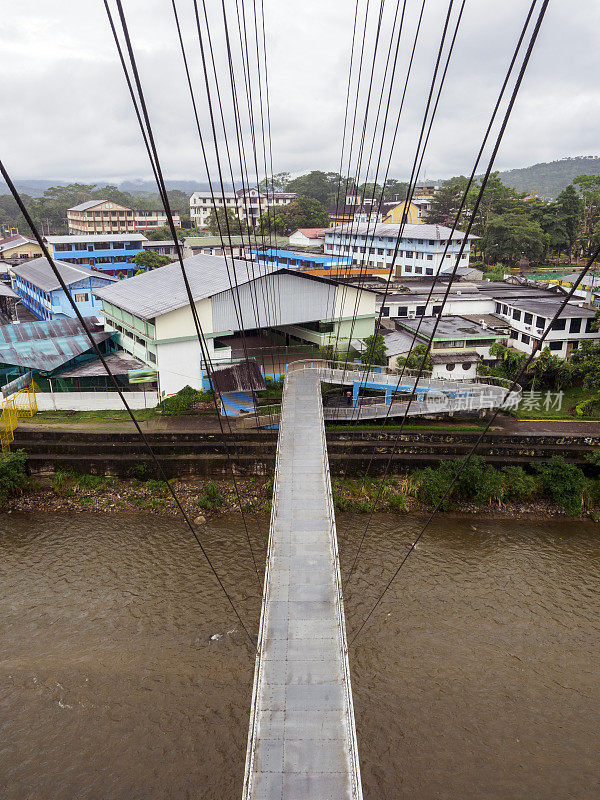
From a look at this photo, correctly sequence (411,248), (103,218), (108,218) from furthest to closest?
(108,218) → (103,218) → (411,248)

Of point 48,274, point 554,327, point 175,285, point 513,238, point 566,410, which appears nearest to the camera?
point 566,410


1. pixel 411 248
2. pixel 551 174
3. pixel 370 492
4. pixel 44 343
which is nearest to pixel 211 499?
pixel 370 492

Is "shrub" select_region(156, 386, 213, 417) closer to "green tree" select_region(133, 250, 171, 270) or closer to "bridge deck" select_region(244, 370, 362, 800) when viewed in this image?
"bridge deck" select_region(244, 370, 362, 800)

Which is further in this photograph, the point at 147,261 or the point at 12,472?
the point at 147,261

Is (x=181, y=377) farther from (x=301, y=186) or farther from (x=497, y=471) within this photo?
(x=301, y=186)

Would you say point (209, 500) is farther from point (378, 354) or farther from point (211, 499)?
point (378, 354)

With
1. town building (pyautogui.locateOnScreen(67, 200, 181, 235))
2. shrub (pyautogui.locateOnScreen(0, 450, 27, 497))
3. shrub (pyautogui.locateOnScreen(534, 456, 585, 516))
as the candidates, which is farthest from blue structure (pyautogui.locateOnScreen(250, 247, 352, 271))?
town building (pyautogui.locateOnScreen(67, 200, 181, 235))

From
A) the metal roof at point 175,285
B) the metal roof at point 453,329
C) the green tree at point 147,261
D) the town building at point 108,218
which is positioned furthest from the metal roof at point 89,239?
the metal roof at point 453,329

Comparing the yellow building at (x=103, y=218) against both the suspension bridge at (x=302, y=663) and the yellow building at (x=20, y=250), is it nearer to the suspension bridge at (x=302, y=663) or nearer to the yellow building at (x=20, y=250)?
the yellow building at (x=20, y=250)

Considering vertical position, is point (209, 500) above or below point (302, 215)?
below
